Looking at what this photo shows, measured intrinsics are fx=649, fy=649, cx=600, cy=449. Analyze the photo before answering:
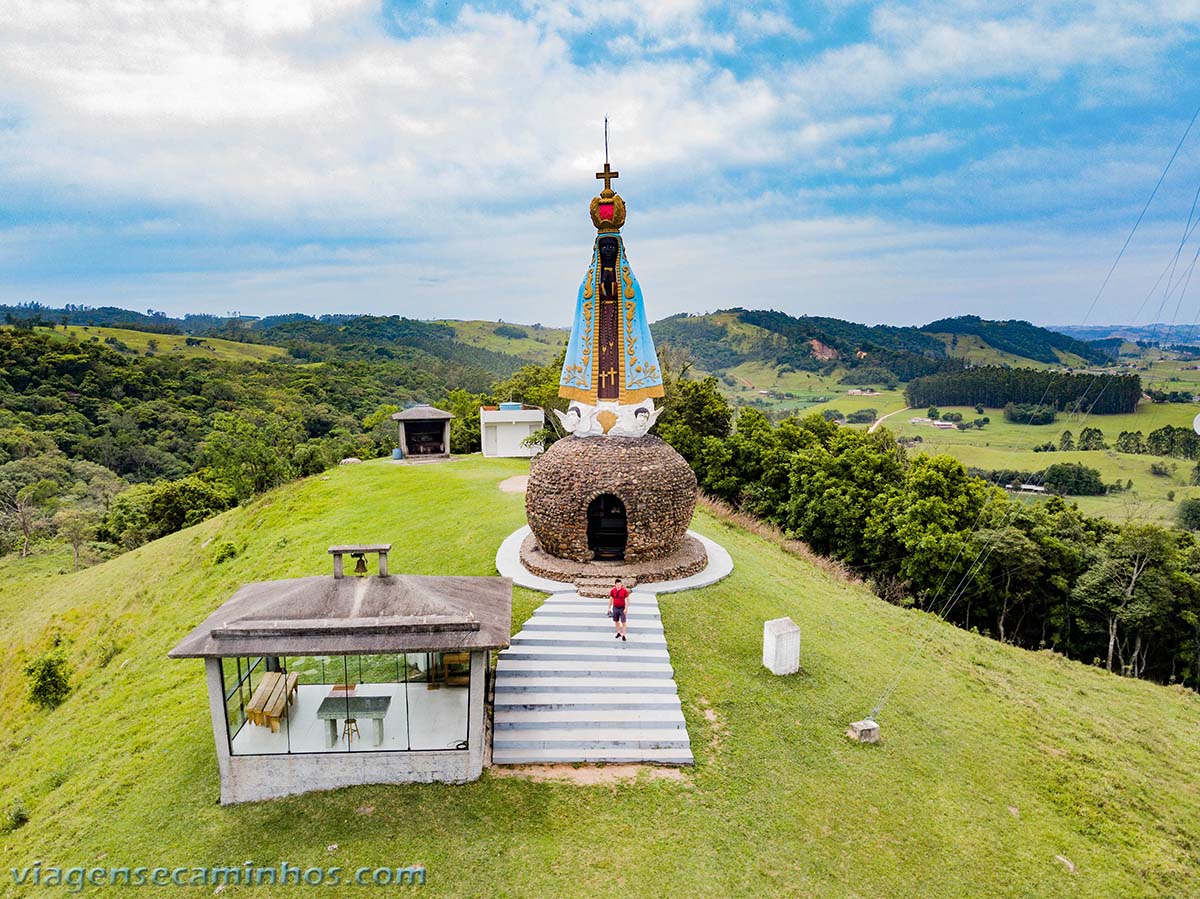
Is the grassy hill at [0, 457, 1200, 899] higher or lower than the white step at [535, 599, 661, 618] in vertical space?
lower

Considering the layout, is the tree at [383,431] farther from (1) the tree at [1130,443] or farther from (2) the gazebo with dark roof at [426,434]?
(1) the tree at [1130,443]

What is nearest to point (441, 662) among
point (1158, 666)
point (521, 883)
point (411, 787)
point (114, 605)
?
point (411, 787)

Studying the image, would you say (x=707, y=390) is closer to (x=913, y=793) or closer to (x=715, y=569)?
(x=715, y=569)

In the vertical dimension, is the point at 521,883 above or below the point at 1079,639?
above

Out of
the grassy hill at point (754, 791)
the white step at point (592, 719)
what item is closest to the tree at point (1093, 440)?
the grassy hill at point (754, 791)

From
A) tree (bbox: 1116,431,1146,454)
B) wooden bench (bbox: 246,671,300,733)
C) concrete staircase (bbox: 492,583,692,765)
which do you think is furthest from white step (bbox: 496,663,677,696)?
tree (bbox: 1116,431,1146,454)

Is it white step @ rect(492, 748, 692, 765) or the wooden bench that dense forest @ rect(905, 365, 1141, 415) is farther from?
the wooden bench

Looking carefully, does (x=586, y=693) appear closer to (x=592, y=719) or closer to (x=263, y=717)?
(x=592, y=719)
